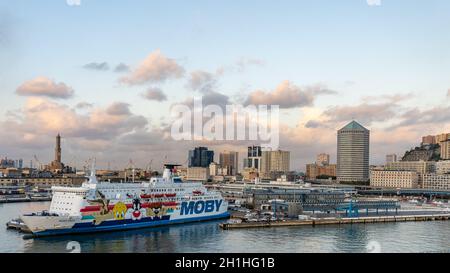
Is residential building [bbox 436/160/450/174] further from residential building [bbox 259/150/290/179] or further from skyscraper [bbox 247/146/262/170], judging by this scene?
skyscraper [bbox 247/146/262/170]

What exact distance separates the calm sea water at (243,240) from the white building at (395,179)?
97.1ft

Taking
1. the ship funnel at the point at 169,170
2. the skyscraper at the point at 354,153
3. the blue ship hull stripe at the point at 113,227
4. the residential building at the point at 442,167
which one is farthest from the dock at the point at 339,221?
the skyscraper at the point at 354,153

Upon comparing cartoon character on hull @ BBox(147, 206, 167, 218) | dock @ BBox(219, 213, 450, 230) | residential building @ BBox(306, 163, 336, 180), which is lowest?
dock @ BBox(219, 213, 450, 230)

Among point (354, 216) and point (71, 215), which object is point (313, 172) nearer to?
point (354, 216)

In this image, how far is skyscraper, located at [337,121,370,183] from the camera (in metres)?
50.0

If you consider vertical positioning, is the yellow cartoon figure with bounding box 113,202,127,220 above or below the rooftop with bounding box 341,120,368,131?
below

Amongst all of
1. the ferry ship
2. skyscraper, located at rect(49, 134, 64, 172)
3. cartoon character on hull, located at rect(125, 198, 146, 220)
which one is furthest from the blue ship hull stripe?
skyscraper, located at rect(49, 134, 64, 172)

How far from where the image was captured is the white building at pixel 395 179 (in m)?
43.3

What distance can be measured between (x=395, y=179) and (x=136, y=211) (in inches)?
1382

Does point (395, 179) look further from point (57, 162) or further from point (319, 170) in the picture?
point (57, 162)

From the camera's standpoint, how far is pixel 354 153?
5006 cm

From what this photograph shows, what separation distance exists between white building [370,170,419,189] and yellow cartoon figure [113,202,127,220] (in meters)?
34.1

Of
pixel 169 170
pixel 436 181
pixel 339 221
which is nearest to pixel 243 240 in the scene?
pixel 169 170
